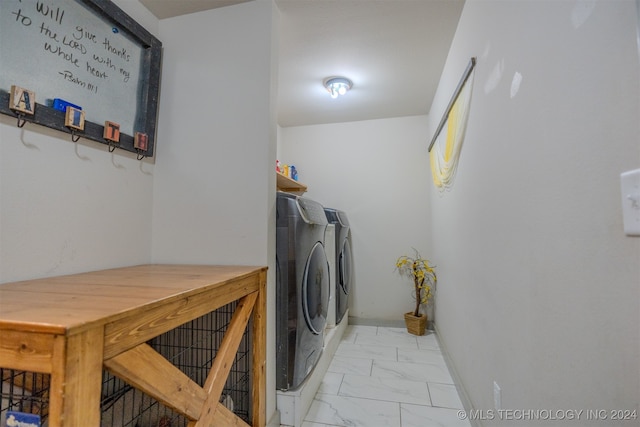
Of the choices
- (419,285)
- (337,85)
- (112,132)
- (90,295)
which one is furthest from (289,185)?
(90,295)

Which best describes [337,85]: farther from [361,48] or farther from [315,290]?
[315,290]

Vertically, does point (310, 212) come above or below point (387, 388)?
above

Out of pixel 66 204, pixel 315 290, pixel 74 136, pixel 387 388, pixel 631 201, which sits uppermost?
pixel 74 136

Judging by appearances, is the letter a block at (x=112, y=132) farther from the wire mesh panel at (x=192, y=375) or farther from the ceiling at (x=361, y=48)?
the wire mesh panel at (x=192, y=375)

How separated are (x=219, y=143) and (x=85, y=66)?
644 mm

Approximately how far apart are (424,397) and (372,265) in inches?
62.5

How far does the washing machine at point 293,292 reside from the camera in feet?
5.11

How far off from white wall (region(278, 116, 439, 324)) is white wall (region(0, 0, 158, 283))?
218 centimetres

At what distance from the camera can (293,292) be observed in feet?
5.14

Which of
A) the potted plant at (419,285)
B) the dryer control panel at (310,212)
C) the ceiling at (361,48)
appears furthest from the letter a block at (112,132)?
the potted plant at (419,285)

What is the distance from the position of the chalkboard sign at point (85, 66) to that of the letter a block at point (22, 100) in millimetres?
11

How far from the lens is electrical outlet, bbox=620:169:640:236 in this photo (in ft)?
1.75

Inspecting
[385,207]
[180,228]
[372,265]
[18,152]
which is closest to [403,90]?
[385,207]

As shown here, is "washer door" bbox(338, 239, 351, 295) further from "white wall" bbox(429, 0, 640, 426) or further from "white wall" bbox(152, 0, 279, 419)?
"white wall" bbox(429, 0, 640, 426)
